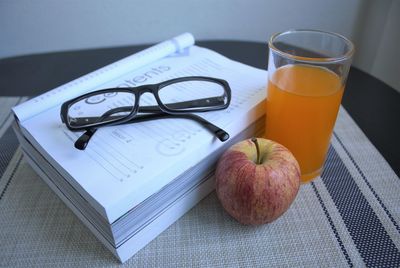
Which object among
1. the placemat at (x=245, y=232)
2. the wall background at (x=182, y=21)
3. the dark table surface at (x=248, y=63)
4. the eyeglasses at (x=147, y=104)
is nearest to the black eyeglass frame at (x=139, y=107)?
the eyeglasses at (x=147, y=104)

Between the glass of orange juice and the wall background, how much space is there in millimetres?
499

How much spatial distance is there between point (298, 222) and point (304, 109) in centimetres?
15

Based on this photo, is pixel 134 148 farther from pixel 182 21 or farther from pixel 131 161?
pixel 182 21

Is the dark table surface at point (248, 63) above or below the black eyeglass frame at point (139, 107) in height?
below

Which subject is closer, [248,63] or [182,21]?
[248,63]

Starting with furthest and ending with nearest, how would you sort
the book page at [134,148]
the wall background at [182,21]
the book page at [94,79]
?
1. the wall background at [182,21]
2. the book page at [94,79]
3. the book page at [134,148]

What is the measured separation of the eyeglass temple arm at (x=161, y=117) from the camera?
1.36ft

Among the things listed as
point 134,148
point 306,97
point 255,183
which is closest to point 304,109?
point 306,97

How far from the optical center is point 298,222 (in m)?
0.43

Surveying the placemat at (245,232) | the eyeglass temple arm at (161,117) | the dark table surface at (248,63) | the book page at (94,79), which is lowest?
the placemat at (245,232)

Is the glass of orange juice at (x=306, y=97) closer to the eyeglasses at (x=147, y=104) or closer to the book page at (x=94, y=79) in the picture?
the eyeglasses at (x=147, y=104)

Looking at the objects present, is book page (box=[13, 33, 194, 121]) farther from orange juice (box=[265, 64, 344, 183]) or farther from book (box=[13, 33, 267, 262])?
orange juice (box=[265, 64, 344, 183])

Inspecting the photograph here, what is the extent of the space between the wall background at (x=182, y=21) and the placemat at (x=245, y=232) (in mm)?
545

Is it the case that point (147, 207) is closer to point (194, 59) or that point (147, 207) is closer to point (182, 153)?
point (182, 153)
